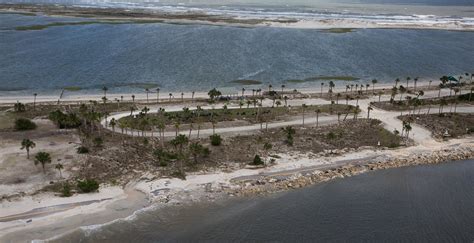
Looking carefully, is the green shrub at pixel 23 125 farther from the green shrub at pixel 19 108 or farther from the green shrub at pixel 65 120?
the green shrub at pixel 19 108

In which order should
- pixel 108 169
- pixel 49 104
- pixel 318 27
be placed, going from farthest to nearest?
pixel 318 27 < pixel 49 104 < pixel 108 169

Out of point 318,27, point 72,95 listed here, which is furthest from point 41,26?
point 318,27

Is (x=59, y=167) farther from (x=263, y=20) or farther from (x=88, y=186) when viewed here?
(x=263, y=20)

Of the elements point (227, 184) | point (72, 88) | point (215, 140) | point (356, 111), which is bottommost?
point (227, 184)

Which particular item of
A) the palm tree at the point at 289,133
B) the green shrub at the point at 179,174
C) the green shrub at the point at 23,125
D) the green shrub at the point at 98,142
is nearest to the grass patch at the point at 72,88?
the green shrub at the point at 23,125

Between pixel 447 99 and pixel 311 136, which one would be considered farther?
pixel 447 99

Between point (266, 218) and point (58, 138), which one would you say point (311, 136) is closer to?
point (266, 218)

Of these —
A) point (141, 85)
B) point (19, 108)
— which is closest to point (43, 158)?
point (19, 108)
